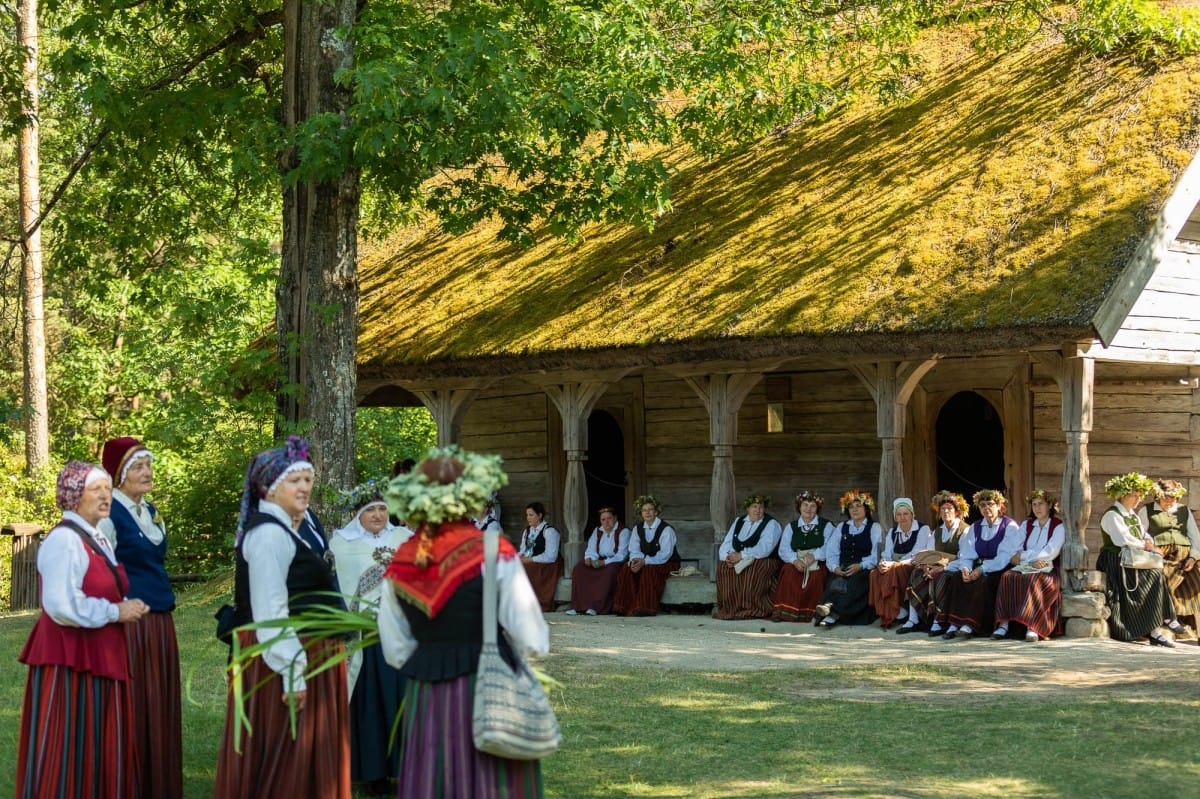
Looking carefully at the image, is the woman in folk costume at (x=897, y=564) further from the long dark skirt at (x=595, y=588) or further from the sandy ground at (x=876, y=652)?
the long dark skirt at (x=595, y=588)

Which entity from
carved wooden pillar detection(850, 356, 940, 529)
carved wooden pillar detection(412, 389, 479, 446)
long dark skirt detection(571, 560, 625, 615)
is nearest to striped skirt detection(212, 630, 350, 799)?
carved wooden pillar detection(850, 356, 940, 529)

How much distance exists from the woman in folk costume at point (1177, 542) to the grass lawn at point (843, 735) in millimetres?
2788

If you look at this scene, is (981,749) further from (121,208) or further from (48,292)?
(48,292)

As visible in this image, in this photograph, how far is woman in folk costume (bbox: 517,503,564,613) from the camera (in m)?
16.6

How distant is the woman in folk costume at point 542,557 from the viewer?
1658cm

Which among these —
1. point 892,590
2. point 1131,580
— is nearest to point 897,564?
point 892,590

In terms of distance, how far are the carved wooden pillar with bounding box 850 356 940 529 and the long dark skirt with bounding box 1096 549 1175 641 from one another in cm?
220

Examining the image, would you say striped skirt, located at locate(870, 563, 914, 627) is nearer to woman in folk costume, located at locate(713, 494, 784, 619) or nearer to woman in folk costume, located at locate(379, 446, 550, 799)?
woman in folk costume, located at locate(713, 494, 784, 619)

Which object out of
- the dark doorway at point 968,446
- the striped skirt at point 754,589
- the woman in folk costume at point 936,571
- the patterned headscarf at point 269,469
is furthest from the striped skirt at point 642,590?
the patterned headscarf at point 269,469

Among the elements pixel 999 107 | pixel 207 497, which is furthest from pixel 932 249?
pixel 207 497

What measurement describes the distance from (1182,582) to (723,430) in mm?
4684

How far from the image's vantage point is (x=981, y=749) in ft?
25.1

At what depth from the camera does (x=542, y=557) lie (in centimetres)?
1669

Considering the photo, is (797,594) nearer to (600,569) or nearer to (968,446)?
(600,569)
